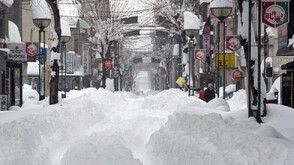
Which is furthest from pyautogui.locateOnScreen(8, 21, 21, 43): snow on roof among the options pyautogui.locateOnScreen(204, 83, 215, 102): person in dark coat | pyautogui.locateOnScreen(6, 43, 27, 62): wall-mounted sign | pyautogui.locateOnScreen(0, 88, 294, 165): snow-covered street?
pyautogui.locateOnScreen(0, 88, 294, 165): snow-covered street

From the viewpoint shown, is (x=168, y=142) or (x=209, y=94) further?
(x=209, y=94)

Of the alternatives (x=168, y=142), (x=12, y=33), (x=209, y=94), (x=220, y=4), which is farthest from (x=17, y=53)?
(x=168, y=142)

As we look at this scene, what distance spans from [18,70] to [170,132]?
63.3 feet

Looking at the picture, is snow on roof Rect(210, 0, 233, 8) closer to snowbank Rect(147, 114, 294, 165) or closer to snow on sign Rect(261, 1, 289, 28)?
snow on sign Rect(261, 1, 289, 28)

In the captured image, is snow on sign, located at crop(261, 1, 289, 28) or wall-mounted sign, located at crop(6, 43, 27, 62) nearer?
snow on sign, located at crop(261, 1, 289, 28)

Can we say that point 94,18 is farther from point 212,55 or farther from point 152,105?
point 152,105

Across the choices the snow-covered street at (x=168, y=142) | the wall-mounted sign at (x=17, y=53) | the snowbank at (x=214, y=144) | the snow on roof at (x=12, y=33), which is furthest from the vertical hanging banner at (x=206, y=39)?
the snowbank at (x=214, y=144)

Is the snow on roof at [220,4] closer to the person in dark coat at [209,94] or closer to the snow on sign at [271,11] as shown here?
the snow on sign at [271,11]

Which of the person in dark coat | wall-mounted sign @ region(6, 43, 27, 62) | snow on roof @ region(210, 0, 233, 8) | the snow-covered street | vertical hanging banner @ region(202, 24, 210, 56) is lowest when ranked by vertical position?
the snow-covered street

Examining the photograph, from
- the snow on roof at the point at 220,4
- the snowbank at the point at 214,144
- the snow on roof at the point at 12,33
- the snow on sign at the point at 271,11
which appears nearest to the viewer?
the snowbank at the point at 214,144

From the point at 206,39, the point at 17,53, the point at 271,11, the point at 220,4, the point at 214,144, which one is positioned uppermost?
the point at 206,39

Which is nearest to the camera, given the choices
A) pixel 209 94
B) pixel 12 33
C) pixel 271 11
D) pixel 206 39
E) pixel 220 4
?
pixel 271 11

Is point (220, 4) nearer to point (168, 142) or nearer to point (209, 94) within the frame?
point (209, 94)

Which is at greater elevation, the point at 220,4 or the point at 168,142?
the point at 220,4
